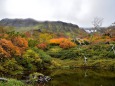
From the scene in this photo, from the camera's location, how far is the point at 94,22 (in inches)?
6004

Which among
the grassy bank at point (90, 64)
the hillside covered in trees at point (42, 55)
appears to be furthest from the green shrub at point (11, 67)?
the grassy bank at point (90, 64)

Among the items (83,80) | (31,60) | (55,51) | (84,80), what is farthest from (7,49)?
(55,51)

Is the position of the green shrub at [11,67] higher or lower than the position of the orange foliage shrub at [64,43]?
lower

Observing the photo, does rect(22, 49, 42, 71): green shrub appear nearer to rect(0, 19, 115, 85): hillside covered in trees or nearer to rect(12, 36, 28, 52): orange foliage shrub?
rect(0, 19, 115, 85): hillside covered in trees

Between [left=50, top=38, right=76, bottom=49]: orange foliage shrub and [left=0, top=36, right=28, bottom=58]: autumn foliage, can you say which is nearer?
[left=0, top=36, right=28, bottom=58]: autumn foliage

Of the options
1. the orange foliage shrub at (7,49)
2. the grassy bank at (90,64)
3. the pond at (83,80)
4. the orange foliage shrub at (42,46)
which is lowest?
the grassy bank at (90,64)

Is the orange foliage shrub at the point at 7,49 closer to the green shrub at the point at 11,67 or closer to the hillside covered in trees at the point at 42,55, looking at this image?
the hillside covered in trees at the point at 42,55

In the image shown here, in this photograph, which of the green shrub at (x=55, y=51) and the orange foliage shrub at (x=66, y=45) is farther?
the orange foliage shrub at (x=66, y=45)

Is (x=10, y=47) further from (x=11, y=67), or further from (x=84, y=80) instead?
(x=84, y=80)

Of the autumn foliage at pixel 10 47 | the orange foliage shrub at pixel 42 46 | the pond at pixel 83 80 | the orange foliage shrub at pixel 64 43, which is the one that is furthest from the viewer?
the orange foliage shrub at pixel 64 43

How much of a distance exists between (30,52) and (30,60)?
10.3 ft

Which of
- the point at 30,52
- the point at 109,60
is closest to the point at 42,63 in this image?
the point at 30,52

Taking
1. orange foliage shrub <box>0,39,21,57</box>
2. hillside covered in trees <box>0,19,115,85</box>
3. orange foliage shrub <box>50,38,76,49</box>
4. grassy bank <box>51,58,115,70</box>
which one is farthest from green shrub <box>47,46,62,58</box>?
orange foliage shrub <box>0,39,21,57</box>

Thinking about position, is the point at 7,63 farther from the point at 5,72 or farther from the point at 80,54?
the point at 80,54
